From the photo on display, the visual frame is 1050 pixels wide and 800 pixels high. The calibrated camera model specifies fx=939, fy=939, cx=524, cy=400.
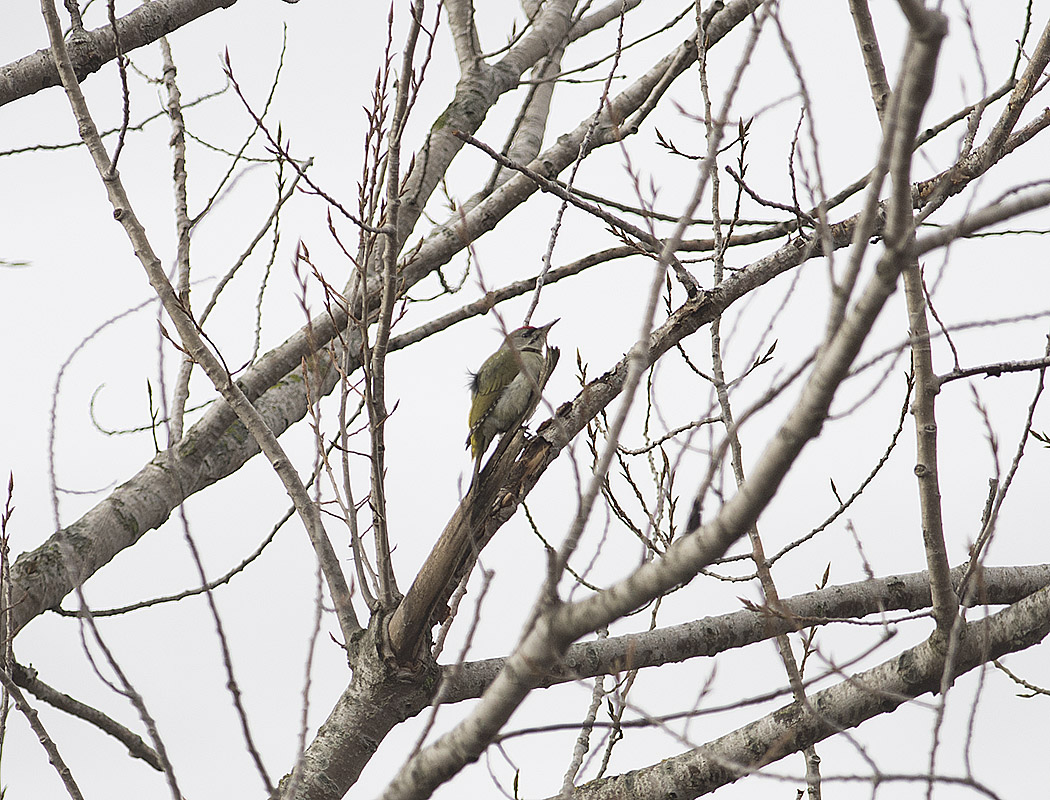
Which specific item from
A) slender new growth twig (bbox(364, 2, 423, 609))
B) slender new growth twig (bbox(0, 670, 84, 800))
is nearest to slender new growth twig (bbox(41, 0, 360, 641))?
slender new growth twig (bbox(364, 2, 423, 609))

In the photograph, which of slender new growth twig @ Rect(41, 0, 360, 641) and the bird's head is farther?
the bird's head

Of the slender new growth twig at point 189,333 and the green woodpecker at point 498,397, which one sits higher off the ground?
the green woodpecker at point 498,397

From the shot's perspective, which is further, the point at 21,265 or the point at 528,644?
the point at 21,265

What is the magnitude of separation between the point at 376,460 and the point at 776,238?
6.87ft

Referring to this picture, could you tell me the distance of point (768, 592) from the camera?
2.42 m

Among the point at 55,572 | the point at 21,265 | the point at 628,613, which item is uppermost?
the point at 21,265

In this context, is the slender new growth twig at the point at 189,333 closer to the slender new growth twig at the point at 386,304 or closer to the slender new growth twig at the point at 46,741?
the slender new growth twig at the point at 386,304

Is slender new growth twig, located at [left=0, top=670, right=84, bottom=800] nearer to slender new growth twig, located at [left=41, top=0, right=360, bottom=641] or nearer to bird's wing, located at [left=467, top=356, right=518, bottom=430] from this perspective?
slender new growth twig, located at [left=41, top=0, right=360, bottom=641]

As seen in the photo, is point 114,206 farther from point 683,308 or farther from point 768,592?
point 768,592

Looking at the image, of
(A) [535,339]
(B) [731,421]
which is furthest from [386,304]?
(A) [535,339]

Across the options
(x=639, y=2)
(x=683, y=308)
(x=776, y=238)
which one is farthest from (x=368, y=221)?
(x=639, y=2)

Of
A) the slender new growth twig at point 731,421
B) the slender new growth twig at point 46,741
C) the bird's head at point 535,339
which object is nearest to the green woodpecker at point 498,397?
the bird's head at point 535,339

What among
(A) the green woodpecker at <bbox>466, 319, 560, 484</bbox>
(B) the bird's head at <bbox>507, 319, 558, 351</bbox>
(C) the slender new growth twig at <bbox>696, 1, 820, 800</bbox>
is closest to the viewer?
(C) the slender new growth twig at <bbox>696, 1, 820, 800</bbox>

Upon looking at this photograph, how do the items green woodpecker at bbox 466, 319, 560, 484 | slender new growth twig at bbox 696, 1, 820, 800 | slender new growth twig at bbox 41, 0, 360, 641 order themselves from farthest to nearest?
green woodpecker at bbox 466, 319, 560, 484 → slender new growth twig at bbox 696, 1, 820, 800 → slender new growth twig at bbox 41, 0, 360, 641
